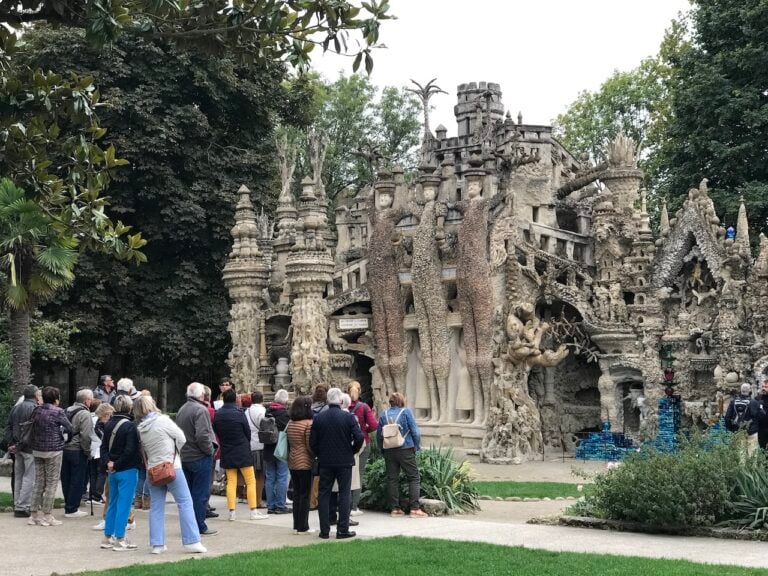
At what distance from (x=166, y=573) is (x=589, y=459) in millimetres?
16141

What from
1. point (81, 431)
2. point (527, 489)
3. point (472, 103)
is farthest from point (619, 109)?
point (81, 431)

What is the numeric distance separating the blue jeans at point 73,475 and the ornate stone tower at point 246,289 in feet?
39.2

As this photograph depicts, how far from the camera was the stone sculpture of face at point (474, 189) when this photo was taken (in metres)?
26.6

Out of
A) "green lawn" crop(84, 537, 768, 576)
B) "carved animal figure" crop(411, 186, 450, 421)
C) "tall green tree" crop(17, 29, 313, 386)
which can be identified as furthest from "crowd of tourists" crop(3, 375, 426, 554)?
"tall green tree" crop(17, 29, 313, 386)

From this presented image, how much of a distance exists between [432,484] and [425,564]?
494 centimetres

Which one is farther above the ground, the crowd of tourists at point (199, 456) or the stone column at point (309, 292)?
the stone column at point (309, 292)

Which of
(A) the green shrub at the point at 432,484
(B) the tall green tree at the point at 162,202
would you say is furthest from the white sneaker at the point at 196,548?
(B) the tall green tree at the point at 162,202

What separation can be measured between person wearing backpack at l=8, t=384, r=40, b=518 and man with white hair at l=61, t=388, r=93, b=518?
0.57m

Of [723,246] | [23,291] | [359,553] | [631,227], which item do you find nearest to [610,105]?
[631,227]

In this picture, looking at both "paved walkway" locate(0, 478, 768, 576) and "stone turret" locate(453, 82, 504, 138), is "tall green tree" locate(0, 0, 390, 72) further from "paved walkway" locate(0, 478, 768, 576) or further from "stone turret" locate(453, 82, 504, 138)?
"stone turret" locate(453, 82, 504, 138)

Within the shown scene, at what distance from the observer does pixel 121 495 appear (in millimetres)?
12672

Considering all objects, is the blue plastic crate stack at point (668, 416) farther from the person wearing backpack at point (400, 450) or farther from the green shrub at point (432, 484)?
the person wearing backpack at point (400, 450)

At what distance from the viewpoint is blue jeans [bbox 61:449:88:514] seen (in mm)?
16266

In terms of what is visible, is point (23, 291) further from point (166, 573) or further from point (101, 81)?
point (101, 81)
